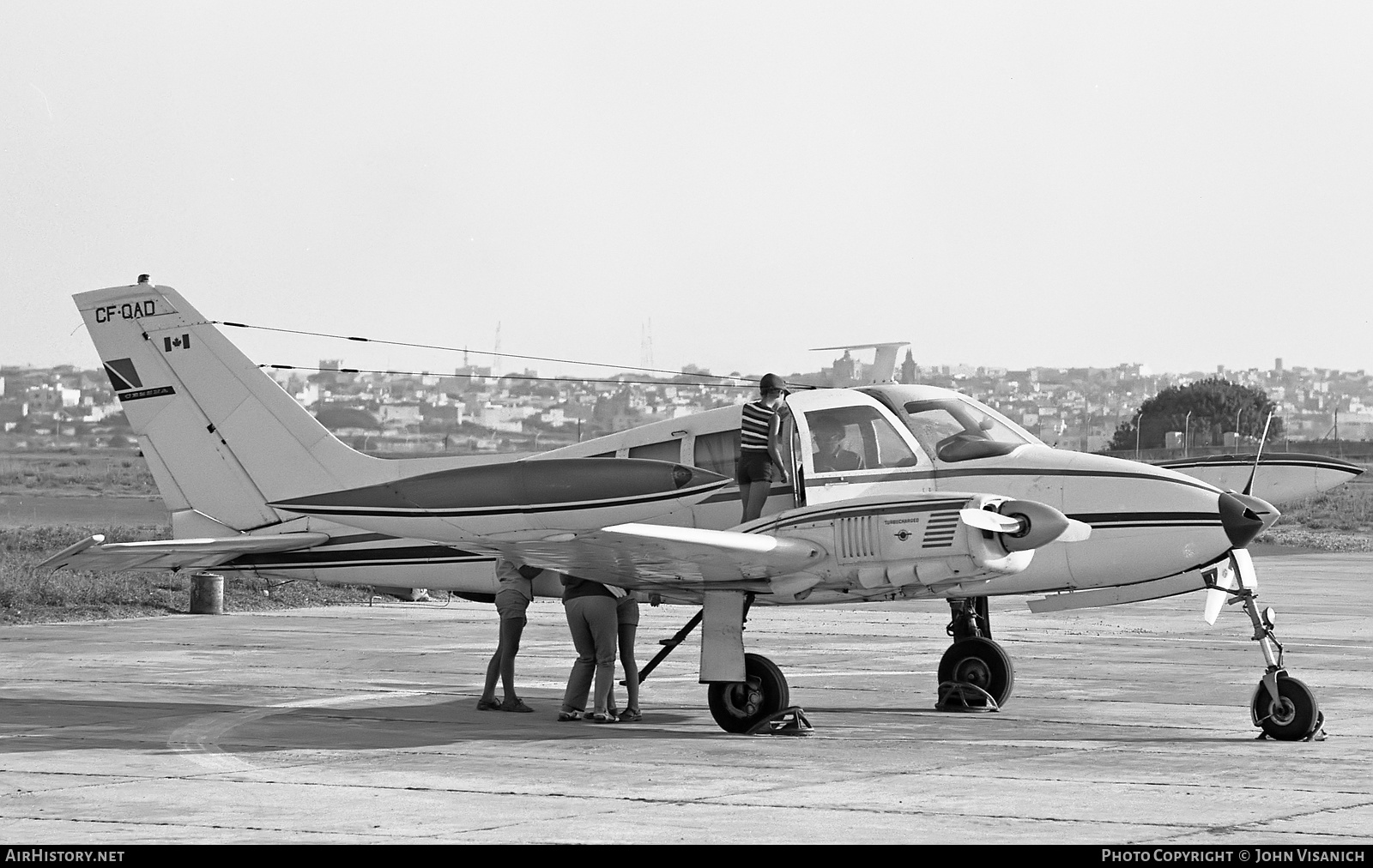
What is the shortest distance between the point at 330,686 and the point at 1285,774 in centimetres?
943

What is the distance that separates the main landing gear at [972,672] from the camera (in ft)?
47.3

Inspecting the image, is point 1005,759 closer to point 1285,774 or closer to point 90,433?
point 1285,774

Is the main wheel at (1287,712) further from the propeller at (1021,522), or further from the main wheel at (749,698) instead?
the main wheel at (749,698)

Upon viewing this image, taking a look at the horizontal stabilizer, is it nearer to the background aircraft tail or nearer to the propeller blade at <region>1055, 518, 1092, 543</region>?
the propeller blade at <region>1055, 518, 1092, 543</region>

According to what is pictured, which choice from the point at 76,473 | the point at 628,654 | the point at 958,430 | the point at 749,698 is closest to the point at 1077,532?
the point at 958,430

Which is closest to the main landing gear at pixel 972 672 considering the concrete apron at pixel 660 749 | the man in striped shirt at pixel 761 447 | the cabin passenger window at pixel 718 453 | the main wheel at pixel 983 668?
the main wheel at pixel 983 668

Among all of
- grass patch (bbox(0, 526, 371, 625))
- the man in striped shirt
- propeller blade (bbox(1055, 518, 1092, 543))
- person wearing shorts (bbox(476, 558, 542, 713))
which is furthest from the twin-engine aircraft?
grass patch (bbox(0, 526, 371, 625))

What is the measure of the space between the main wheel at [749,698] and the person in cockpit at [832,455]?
1.70 metres

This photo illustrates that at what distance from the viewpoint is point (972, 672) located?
14.8m

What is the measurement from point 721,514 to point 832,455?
1152 mm

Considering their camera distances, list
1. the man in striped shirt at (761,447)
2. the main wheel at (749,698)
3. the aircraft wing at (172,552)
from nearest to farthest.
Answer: the main wheel at (749,698), the man in striped shirt at (761,447), the aircraft wing at (172,552)

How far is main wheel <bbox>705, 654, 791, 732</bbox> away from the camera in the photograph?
509 inches

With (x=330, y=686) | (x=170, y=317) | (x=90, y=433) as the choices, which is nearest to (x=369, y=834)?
(x=330, y=686)

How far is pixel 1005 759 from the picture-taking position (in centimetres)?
1115
